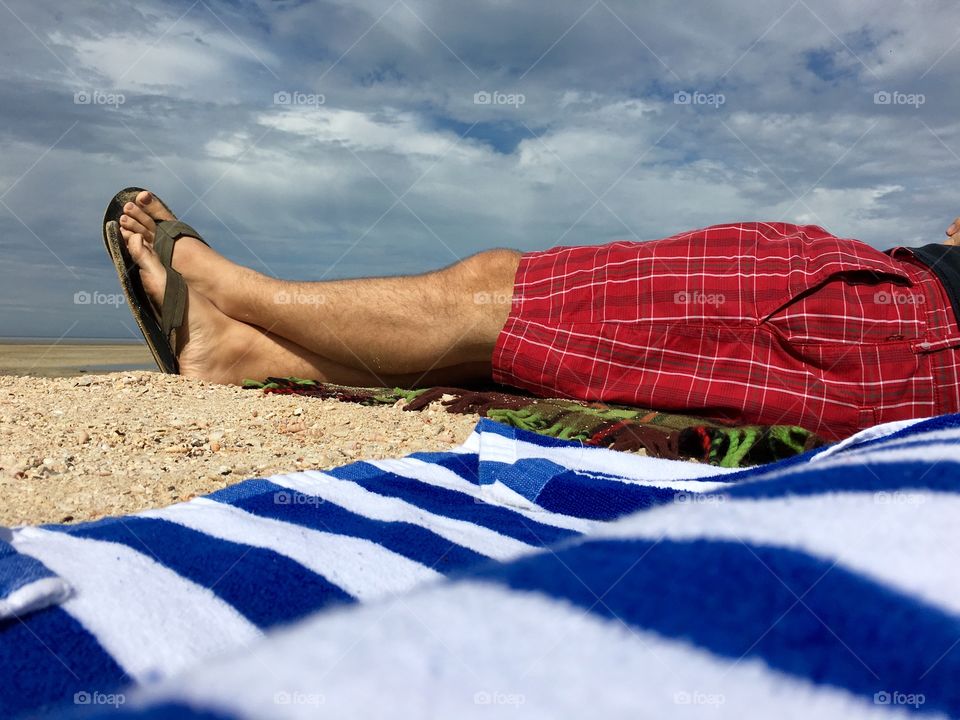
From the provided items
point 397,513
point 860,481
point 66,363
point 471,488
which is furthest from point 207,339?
point 66,363

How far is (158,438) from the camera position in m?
1.95

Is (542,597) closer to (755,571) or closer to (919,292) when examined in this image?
(755,571)

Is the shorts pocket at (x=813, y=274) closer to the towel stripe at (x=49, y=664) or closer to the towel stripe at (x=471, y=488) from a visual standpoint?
the towel stripe at (x=471, y=488)

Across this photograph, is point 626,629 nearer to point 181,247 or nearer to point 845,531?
point 845,531

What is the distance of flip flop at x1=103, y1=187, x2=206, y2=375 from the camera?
2.77 metres

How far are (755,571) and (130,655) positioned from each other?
569 mm

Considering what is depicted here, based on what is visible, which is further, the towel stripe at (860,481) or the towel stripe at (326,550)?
the towel stripe at (326,550)

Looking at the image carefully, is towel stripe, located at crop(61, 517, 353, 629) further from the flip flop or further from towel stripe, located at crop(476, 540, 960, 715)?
the flip flop

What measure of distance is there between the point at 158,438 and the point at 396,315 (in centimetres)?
80

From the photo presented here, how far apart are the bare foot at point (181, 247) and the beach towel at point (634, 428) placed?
78 cm

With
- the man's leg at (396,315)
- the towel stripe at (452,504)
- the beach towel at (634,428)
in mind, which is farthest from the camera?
the man's leg at (396,315)

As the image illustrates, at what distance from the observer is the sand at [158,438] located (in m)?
1.45

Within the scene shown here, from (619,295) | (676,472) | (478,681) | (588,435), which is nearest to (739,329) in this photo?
(619,295)

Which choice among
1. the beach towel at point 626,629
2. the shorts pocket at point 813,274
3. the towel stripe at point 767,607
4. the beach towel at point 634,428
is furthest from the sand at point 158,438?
the towel stripe at point 767,607
